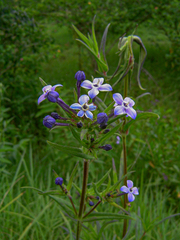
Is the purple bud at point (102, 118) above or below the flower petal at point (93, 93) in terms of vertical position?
below

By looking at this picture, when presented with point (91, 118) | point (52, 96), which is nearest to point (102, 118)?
point (91, 118)

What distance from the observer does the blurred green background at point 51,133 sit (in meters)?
2.29

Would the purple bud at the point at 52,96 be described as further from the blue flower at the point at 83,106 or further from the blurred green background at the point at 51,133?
the blurred green background at the point at 51,133

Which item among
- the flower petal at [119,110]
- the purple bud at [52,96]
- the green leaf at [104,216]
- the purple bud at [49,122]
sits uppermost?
the purple bud at [52,96]

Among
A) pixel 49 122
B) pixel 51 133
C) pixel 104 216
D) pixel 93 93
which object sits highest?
pixel 51 133

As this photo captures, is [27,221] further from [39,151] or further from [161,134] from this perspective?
[161,134]

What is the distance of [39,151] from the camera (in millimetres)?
3652

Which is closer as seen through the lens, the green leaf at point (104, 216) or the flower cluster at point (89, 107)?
the flower cluster at point (89, 107)

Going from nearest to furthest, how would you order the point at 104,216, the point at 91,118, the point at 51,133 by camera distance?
1. the point at 91,118
2. the point at 104,216
3. the point at 51,133

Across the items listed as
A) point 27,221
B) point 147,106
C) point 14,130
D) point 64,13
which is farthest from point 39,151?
point 64,13

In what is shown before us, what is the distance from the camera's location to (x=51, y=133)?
356cm

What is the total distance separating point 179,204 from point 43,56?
299 centimetres

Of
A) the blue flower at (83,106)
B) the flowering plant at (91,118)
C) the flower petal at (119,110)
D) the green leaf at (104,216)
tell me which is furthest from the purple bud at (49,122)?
the green leaf at (104,216)

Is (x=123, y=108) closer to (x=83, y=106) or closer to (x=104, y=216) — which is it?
(x=83, y=106)
